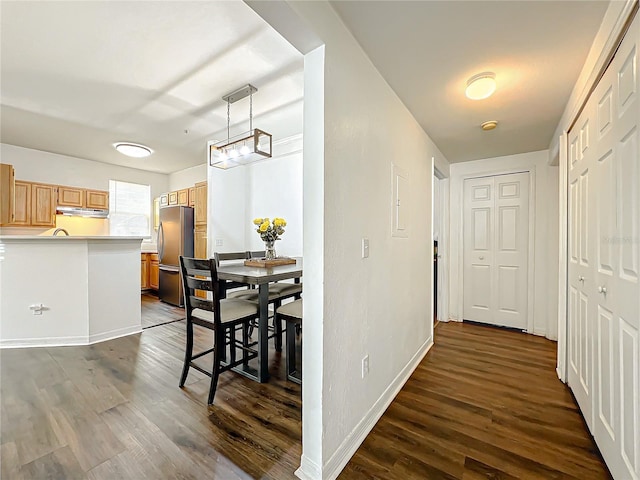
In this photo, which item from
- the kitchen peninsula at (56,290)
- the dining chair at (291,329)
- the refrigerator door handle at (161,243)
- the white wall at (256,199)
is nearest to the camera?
the dining chair at (291,329)

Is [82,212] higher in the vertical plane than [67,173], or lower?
lower

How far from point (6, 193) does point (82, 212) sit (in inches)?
45.2

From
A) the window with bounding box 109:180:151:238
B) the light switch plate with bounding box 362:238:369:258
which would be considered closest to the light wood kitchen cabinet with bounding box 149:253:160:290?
the window with bounding box 109:180:151:238

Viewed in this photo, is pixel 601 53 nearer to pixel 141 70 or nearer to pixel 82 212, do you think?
pixel 141 70

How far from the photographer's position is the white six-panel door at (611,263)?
1130 millimetres

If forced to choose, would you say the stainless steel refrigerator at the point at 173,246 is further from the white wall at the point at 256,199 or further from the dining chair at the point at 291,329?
the dining chair at the point at 291,329

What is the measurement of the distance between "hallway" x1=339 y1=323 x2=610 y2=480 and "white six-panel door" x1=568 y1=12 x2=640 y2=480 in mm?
179

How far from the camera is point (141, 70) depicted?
7.80 ft

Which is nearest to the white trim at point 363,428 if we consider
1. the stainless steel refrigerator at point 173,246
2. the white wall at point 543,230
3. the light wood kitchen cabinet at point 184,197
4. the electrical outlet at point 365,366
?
the electrical outlet at point 365,366

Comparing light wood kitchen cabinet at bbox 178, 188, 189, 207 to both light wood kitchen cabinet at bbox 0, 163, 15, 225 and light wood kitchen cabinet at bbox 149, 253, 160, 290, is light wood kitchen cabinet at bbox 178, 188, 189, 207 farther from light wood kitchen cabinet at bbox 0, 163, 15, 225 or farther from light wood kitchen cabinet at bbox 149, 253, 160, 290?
light wood kitchen cabinet at bbox 0, 163, 15, 225

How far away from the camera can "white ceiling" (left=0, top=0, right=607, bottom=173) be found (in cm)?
144

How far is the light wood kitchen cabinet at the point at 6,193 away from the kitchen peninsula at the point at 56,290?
5.21 ft

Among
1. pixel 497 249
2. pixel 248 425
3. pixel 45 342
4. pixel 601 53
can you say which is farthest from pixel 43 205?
pixel 497 249

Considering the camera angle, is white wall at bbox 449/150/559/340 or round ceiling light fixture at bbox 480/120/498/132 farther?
white wall at bbox 449/150/559/340
